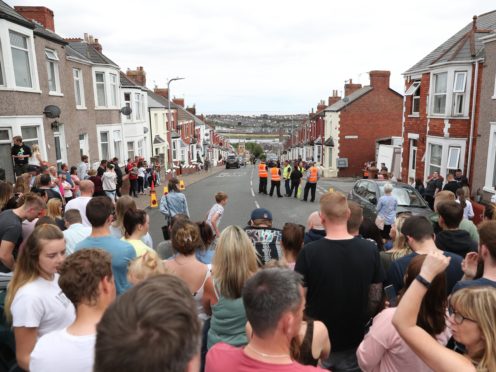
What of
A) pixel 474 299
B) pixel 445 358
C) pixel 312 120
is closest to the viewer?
pixel 445 358

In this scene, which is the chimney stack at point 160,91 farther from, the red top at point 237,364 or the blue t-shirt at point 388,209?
the red top at point 237,364

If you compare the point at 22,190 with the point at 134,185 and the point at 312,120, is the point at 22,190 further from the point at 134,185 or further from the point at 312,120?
the point at 312,120

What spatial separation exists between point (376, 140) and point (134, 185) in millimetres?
22691

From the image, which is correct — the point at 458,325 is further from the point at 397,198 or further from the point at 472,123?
the point at 472,123

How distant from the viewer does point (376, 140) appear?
3177 cm

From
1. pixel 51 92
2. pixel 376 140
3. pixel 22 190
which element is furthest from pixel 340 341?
pixel 376 140

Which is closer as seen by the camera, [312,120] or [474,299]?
[474,299]

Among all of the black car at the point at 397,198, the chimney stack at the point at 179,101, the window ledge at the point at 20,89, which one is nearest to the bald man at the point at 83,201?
the black car at the point at 397,198

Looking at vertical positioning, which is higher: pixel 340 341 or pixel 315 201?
pixel 340 341

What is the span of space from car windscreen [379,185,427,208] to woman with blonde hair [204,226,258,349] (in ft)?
25.6

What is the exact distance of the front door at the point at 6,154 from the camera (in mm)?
11367

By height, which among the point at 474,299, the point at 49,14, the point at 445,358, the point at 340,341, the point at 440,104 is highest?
the point at 49,14

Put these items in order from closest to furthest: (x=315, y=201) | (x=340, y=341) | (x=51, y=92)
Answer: (x=340, y=341) → (x=51, y=92) → (x=315, y=201)

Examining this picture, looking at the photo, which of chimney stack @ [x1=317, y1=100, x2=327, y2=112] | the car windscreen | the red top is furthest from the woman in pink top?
chimney stack @ [x1=317, y1=100, x2=327, y2=112]
